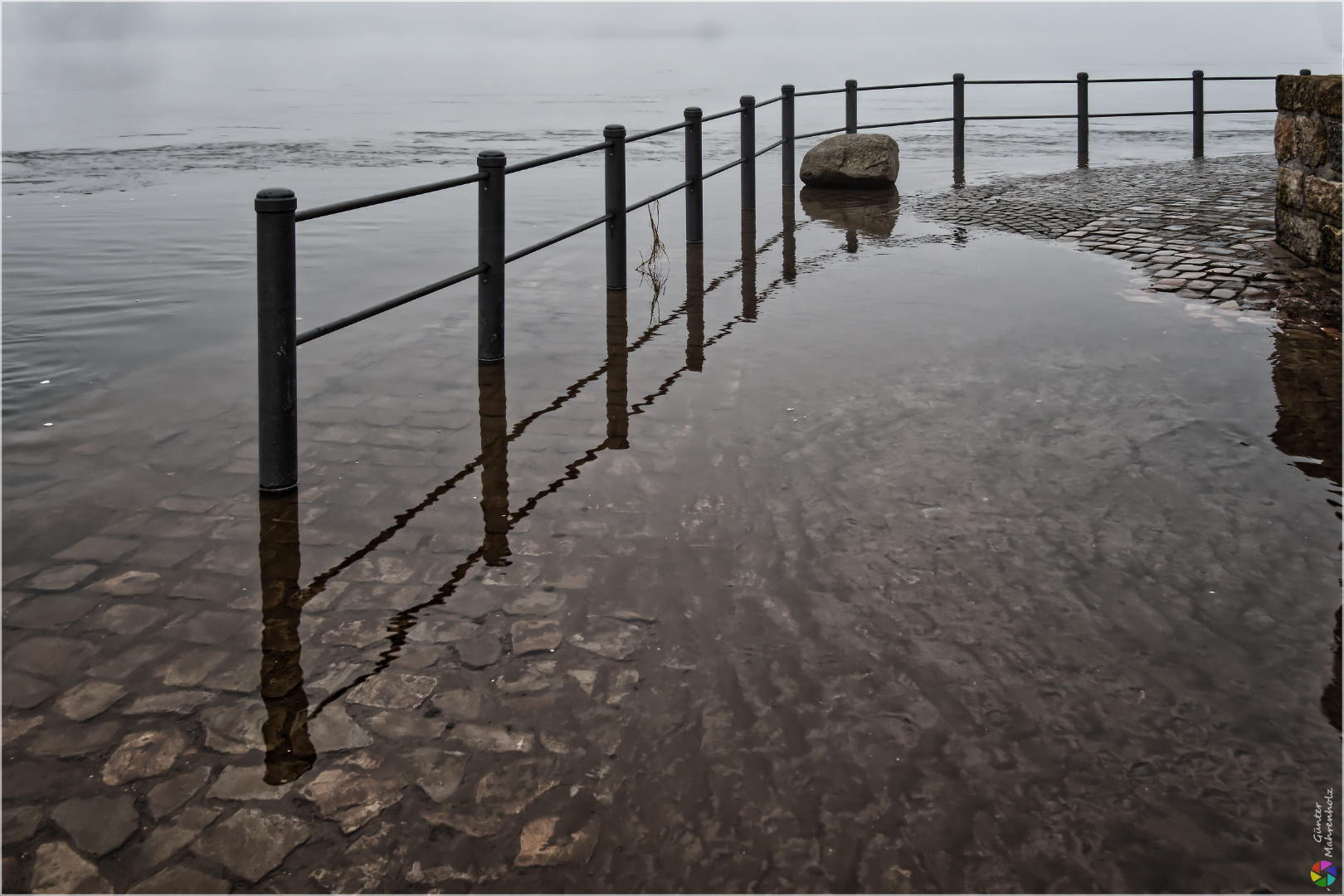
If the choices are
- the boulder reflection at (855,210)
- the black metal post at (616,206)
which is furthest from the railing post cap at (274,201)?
the boulder reflection at (855,210)

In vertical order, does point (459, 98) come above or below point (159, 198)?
above

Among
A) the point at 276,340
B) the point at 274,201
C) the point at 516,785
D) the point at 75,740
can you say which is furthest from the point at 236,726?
the point at 274,201

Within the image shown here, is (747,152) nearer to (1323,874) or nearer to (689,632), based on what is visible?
(689,632)

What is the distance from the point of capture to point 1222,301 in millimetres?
6797

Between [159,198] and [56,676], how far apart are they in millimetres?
11418

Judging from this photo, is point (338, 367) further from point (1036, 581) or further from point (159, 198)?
point (159, 198)

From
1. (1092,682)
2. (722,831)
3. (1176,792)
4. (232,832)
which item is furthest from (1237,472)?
(232,832)

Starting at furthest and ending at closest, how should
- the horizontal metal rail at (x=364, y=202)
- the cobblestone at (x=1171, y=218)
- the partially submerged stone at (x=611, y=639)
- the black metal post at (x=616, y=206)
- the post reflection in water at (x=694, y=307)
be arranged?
the cobblestone at (x=1171, y=218) → the black metal post at (x=616, y=206) → the post reflection in water at (x=694, y=307) → the horizontal metal rail at (x=364, y=202) → the partially submerged stone at (x=611, y=639)

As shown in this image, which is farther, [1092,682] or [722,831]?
[1092,682]

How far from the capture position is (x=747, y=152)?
34.8 ft

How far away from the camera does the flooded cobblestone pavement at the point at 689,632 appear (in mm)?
2312

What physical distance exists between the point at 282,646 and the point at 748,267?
6.06m

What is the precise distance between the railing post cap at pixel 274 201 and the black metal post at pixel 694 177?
4.61 meters

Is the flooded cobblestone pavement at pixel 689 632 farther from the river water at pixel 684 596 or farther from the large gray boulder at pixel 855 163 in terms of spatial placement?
the large gray boulder at pixel 855 163
